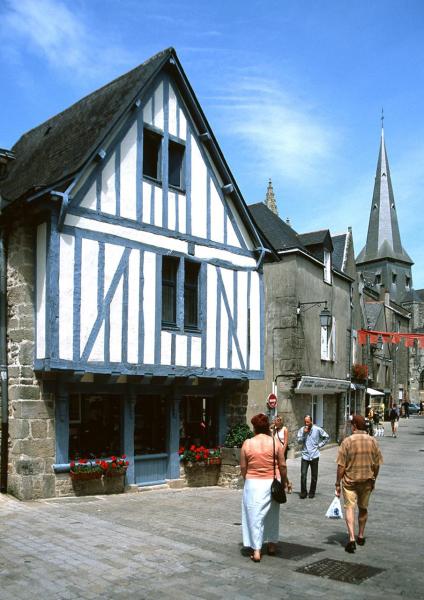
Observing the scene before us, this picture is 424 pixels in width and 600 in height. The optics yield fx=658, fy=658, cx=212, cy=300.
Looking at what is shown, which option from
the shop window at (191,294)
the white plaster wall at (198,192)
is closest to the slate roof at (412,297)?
the white plaster wall at (198,192)

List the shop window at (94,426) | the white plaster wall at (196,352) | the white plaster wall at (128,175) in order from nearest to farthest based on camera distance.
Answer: the shop window at (94,426), the white plaster wall at (128,175), the white plaster wall at (196,352)

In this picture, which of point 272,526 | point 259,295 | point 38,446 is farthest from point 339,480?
point 259,295

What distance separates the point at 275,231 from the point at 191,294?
954 cm

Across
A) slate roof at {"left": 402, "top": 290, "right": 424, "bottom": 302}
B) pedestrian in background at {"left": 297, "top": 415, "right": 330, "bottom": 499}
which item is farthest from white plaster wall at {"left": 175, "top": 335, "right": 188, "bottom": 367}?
slate roof at {"left": 402, "top": 290, "right": 424, "bottom": 302}

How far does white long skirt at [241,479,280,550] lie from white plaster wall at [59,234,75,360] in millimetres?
4537

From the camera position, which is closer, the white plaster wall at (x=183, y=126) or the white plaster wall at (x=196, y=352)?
the white plaster wall at (x=196, y=352)

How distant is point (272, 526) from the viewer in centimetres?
705

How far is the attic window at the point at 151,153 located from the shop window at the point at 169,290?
163cm

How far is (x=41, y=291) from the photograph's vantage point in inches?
417

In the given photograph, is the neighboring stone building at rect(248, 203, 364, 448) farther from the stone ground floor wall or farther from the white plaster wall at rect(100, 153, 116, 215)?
the stone ground floor wall

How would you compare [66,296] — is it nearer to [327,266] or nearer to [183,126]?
[183,126]

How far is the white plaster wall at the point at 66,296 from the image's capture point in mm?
10430

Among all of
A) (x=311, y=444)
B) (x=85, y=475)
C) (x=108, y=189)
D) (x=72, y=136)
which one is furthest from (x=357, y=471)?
(x=72, y=136)

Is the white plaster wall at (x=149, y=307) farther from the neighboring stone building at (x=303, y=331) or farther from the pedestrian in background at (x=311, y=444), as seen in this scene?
the neighboring stone building at (x=303, y=331)
